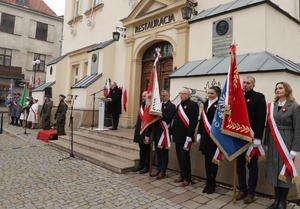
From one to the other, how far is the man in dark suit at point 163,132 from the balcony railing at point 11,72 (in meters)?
26.4

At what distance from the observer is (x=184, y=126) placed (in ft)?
14.7

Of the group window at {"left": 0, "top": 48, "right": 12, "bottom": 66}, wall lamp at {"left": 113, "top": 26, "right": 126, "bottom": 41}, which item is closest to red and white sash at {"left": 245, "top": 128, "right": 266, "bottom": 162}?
wall lamp at {"left": 113, "top": 26, "right": 126, "bottom": 41}

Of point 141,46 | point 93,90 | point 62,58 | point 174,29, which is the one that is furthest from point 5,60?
point 174,29

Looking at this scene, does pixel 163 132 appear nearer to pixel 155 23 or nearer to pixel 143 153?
pixel 143 153

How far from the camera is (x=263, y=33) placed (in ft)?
16.5

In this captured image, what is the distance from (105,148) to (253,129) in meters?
4.13

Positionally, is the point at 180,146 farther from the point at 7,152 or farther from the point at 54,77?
the point at 54,77

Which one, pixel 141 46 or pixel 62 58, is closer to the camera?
pixel 141 46

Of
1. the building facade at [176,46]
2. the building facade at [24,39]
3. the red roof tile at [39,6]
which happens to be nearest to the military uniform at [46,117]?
the building facade at [176,46]

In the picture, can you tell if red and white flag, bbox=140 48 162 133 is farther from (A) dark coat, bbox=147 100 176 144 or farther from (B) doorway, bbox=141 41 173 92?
(B) doorway, bbox=141 41 173 92

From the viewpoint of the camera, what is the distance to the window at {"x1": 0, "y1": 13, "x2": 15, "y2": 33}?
26.4 metres

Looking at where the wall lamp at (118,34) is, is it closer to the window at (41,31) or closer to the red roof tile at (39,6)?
the window at (41,31)

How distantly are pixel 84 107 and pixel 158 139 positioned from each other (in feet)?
18.6

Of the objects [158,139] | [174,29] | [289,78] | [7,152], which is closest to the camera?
[289,78]
